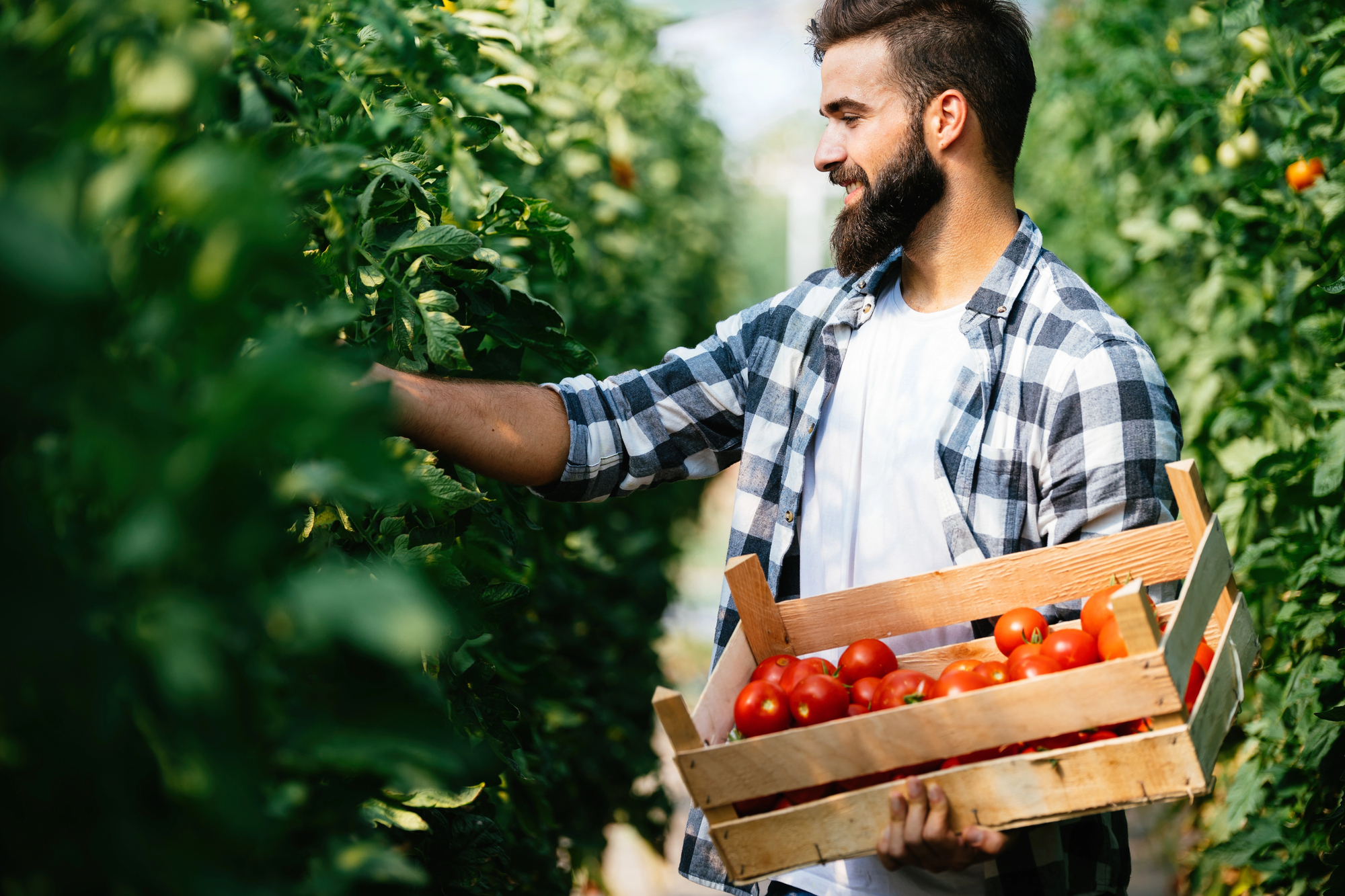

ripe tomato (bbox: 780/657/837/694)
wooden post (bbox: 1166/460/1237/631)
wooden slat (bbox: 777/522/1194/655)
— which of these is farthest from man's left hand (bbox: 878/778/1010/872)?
wooden post (bbox: 1166/460/1237/631)

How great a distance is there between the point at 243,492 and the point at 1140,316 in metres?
3.39

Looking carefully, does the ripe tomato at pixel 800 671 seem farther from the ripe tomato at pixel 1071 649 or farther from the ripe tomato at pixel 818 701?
the ripe tomato at pixel 1071 649

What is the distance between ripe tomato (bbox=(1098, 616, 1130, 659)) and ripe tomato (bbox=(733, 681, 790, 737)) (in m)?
0.39

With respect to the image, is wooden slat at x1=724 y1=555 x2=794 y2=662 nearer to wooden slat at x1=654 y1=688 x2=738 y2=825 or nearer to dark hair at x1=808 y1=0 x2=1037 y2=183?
wooden slat at x1=654 y1=688 x2=738 y2=825

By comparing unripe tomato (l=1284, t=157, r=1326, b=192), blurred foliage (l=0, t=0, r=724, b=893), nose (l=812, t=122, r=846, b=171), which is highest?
blurred foliage (l=0, t=0, r=724, b=893)

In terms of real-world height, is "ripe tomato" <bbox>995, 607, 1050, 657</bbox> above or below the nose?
below

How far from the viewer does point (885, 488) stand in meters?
1.67

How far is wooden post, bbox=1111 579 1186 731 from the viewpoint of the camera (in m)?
1.09

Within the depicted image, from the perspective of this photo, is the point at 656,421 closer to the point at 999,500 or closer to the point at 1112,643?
the point at 999,500

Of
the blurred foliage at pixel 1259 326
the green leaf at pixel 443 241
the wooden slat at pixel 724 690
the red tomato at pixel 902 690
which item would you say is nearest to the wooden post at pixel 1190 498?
the red tomato at pixel 902 690

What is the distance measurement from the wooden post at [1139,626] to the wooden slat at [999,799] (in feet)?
0.08

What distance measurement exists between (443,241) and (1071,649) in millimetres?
909

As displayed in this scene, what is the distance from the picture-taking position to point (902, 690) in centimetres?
131

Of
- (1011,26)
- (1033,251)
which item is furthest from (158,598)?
(1011,26)
